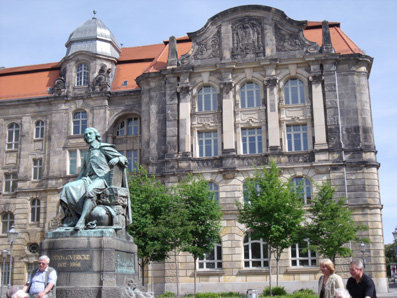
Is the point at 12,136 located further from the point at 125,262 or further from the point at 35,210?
the point at 125,262

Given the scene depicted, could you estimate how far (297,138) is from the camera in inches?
1399

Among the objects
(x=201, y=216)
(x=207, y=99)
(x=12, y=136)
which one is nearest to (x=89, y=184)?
(x=201, y=216)

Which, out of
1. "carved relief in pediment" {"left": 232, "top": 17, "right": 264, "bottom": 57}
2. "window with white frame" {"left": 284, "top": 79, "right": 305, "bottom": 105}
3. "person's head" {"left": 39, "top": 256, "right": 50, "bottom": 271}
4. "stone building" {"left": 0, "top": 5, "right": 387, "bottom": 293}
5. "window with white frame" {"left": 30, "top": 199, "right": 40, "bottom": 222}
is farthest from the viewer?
"window with white frame" {"left": 30, "top": 199, "right": 40, "bottom": 222}

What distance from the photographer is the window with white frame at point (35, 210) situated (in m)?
39.8

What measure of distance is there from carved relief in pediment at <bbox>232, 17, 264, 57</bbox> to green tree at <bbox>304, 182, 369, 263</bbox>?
11319mm

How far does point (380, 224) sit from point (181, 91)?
16.0 meters

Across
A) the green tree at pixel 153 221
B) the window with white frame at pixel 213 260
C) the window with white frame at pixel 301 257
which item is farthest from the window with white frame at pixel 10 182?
the window with white frame at pixel 301 257

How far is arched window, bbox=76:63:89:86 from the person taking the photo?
1614 inches

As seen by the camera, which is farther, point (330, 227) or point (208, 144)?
point (208, 144)

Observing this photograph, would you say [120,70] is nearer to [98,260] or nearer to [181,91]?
[181,91]

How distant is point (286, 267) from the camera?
1310 inches

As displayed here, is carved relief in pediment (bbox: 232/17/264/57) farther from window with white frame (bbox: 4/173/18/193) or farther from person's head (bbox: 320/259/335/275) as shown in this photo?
person's head (bbox: 320/259/335/275)

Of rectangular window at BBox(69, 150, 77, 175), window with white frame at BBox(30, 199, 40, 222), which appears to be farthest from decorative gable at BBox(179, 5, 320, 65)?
window with white frame at BBox(30, 199, 40, 222)

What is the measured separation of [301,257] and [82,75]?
21448mm
